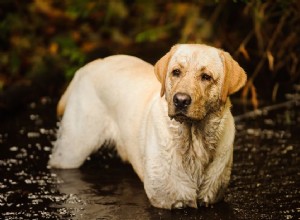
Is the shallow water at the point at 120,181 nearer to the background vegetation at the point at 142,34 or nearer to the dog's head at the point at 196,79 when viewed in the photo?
the dog's head at the point at 196,79

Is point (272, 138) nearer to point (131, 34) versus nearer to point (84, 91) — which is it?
point (84, 91)

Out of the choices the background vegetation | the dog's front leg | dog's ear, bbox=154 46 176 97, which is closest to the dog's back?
dog's ear, bbox=154 46 176 97

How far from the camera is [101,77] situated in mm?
7578

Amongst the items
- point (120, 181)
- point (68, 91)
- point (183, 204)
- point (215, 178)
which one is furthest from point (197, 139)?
point (68, 91)

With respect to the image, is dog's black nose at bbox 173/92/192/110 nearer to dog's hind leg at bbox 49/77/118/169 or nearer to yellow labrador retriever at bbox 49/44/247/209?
yellow labrador retriever at bbox 49/44/247/209

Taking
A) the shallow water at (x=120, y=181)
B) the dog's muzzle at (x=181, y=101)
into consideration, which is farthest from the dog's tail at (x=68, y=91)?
the dog's muzzle at (x=181, y=101)

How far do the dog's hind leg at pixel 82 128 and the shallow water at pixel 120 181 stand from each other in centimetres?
18

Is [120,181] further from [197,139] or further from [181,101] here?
[181,101]

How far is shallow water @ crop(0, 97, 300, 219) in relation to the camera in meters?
6.37

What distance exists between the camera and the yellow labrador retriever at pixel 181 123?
5828mm

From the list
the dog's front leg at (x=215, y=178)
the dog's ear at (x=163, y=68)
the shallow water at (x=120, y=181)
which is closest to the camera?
the dog's ear at (x=163, y=68)

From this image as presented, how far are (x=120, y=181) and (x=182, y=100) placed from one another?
213 centimetres

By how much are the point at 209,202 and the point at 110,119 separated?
1629 mm

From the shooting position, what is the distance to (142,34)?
11.2 meters
